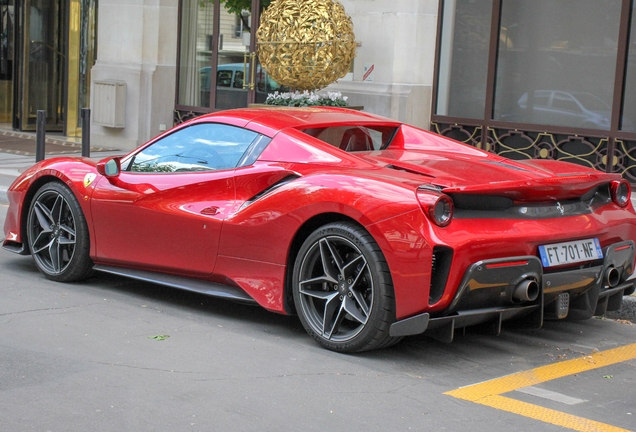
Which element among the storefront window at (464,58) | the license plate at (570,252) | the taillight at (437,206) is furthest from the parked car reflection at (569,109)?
the taillight at (437,206)

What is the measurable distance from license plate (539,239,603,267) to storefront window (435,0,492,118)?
7.68m

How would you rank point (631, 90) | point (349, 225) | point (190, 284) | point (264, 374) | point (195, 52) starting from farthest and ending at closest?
1. point (195, 52)
2. point (631, 90)
3. point (190, 284)
4. point (349, 225)
5. point (264, 374)

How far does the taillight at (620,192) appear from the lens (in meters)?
5.57

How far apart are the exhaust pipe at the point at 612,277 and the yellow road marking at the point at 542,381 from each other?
413mm

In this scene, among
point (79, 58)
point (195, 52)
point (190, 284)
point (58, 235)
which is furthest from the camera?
point (79, 58)

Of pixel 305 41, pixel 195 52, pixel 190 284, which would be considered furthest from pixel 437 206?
pixel 195 52

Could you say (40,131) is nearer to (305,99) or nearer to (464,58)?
(305,99)

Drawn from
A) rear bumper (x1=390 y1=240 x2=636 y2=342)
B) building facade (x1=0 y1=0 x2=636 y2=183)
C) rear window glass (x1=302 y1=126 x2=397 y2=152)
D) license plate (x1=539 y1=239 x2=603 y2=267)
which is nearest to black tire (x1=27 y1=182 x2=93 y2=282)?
rear window glass (x1=302 y1=126 x2=397 y2=152)

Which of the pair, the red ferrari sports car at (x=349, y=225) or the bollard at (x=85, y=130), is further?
the bollard at (x=85, y=130)

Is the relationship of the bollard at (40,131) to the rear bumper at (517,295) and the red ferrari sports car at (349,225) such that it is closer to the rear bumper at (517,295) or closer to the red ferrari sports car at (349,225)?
the red ferrari sports car at (349,225)

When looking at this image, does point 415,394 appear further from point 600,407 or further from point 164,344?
point 164,344

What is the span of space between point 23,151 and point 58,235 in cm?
915

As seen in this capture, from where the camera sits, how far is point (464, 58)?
12.9 meters

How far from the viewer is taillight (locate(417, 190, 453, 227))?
15.3 ft
